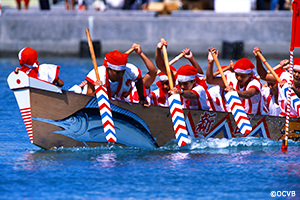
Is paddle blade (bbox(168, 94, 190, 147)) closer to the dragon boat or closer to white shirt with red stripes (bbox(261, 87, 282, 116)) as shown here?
the dragon boat

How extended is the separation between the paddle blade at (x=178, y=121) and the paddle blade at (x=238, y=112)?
29.8 inches

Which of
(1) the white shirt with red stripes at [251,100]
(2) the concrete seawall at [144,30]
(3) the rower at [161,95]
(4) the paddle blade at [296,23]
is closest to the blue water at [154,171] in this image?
(1) the white shirt with red stripes at [251,100]

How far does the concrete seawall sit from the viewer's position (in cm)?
1667

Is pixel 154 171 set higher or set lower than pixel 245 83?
lower

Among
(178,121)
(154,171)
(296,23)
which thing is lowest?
(154,171)

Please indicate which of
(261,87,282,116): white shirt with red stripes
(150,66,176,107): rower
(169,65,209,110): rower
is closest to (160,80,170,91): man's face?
(150,66,176,107): rower

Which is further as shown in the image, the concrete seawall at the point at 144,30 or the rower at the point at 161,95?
the concrete seawall at the point at 144,30

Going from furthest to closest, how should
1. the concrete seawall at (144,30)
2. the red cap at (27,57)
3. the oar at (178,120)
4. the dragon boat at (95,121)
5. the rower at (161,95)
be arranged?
1. the concrete seawall at (144,30)
2. the rower at (161,95)
3. the oar at (178,120)
4. the red cap at (27,57)
5. the dragon boat at (95,121)

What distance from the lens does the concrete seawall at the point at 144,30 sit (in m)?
16.7

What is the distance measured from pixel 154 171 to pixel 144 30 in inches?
441

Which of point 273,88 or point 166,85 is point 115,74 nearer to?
point 166,85

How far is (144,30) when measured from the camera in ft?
56.0

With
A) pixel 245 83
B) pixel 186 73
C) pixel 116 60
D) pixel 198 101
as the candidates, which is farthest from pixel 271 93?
pixel 116 60

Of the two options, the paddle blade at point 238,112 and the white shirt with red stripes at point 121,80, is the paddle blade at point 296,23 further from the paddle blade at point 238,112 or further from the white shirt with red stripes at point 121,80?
the white shirt with red stripes at point 121,80
